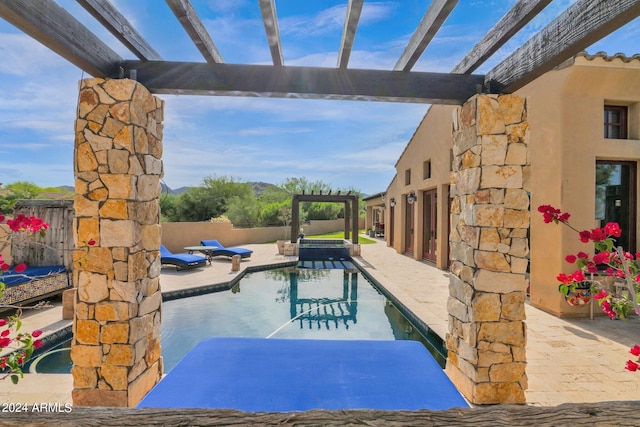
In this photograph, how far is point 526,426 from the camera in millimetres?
1086

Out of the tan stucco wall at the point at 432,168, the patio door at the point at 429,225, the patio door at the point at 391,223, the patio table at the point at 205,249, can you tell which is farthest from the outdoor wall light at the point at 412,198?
the patio table at the point at 205,249

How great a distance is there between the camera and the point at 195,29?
8.06ft

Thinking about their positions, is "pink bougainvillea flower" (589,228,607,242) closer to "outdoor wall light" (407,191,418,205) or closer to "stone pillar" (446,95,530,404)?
"stone pillar" (446,95,530,404)

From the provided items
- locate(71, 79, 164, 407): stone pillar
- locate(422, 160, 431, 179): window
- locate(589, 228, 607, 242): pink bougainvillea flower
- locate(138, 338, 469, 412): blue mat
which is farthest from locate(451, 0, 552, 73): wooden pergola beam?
locate(422, 160, 431, 179): window

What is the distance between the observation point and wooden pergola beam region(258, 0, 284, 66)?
2.19m

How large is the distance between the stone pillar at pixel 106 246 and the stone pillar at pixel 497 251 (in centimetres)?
333

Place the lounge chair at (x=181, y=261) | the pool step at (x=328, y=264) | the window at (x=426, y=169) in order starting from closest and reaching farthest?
the lounge chair at (x=181, y=261) → the window at (x=426, y=169) → the pool step at (x=328, y=264)

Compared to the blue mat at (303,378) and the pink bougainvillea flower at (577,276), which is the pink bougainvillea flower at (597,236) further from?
the blue mat at (303,378)

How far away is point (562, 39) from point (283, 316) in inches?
237

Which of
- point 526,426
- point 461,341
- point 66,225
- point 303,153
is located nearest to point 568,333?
point 461,341

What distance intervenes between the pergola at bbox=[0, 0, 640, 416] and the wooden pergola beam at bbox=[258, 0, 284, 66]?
0.05ft

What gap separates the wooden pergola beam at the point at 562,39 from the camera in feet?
6.16

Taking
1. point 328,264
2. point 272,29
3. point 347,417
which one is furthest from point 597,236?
point 328,264

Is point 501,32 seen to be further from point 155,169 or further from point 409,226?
point 409,226
